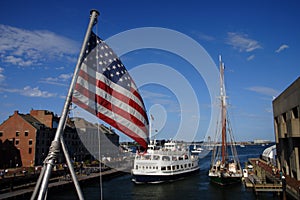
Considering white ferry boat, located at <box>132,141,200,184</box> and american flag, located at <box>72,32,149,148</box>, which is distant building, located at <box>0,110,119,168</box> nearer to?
white ferry boat, located at <box>132,141,200,184</box>

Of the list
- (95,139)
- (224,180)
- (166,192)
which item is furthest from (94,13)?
(95,139)

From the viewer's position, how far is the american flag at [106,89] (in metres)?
11.7

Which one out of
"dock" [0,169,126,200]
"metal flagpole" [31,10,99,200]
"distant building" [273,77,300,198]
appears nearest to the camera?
"metal flagpole" [31,10,99,200]

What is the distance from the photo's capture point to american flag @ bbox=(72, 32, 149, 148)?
1174 centimetres

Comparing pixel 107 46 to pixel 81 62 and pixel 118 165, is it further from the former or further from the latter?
pixel 118 165

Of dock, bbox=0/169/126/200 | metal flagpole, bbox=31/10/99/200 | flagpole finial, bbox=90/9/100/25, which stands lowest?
dock, bbox=0/169/126/200

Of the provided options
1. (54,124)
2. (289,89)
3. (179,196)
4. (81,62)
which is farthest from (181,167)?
(81,62)

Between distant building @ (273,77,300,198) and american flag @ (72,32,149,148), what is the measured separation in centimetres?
2558

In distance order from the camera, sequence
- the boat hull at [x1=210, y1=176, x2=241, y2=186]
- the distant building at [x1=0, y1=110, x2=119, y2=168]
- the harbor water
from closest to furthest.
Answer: the harbor water
the boat hull at [x1=210, y1=176, x2=241, y2=186]
the distant building at [x1=0, y1=110, x2=119, y2=168]

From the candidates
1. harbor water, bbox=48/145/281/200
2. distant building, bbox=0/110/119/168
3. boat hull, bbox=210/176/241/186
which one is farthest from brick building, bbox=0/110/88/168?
boat hull, bbox=210/176/241/186

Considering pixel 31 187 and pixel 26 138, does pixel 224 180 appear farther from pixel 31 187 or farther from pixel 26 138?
pixel 26 138

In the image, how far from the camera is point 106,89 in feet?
40.7

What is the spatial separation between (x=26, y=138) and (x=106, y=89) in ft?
215

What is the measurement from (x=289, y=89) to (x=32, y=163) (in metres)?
57.8
